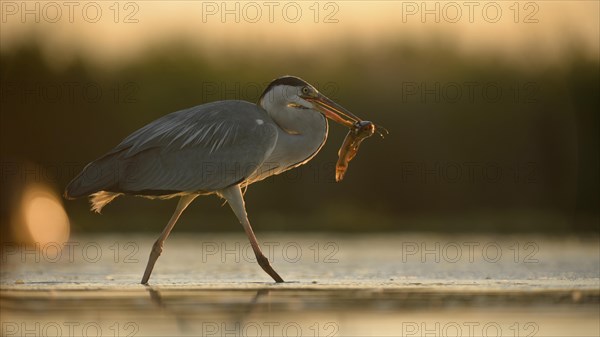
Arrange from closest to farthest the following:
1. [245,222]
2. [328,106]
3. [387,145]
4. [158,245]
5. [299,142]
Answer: [245,222] → [158,245] → [299,142] → [328,106] → [387,145]

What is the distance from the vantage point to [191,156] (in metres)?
11.8

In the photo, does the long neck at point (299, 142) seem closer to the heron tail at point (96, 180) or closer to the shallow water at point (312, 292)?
the shallow water at point (312, 292)

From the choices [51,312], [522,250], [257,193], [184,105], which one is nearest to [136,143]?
[51,312]

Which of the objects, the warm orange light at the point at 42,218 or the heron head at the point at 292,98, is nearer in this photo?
the heron head at the point at 292,98

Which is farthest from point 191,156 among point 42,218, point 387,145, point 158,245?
point 387,145

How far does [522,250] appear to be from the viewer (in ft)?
50.8

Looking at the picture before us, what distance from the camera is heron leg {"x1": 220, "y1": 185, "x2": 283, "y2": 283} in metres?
11.4

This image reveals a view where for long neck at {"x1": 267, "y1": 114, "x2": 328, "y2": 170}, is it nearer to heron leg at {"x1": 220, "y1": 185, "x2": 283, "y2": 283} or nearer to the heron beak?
the heron beak

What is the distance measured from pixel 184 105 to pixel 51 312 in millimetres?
15619

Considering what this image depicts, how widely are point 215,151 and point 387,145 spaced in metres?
11.3

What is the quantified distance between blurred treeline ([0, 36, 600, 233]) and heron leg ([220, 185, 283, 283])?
844 centimetres

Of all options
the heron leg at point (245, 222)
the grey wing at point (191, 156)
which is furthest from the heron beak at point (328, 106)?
the heron leg at point (245, 222)

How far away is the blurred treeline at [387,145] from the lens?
70.9ft

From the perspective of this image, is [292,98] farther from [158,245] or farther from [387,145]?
[387,145]
